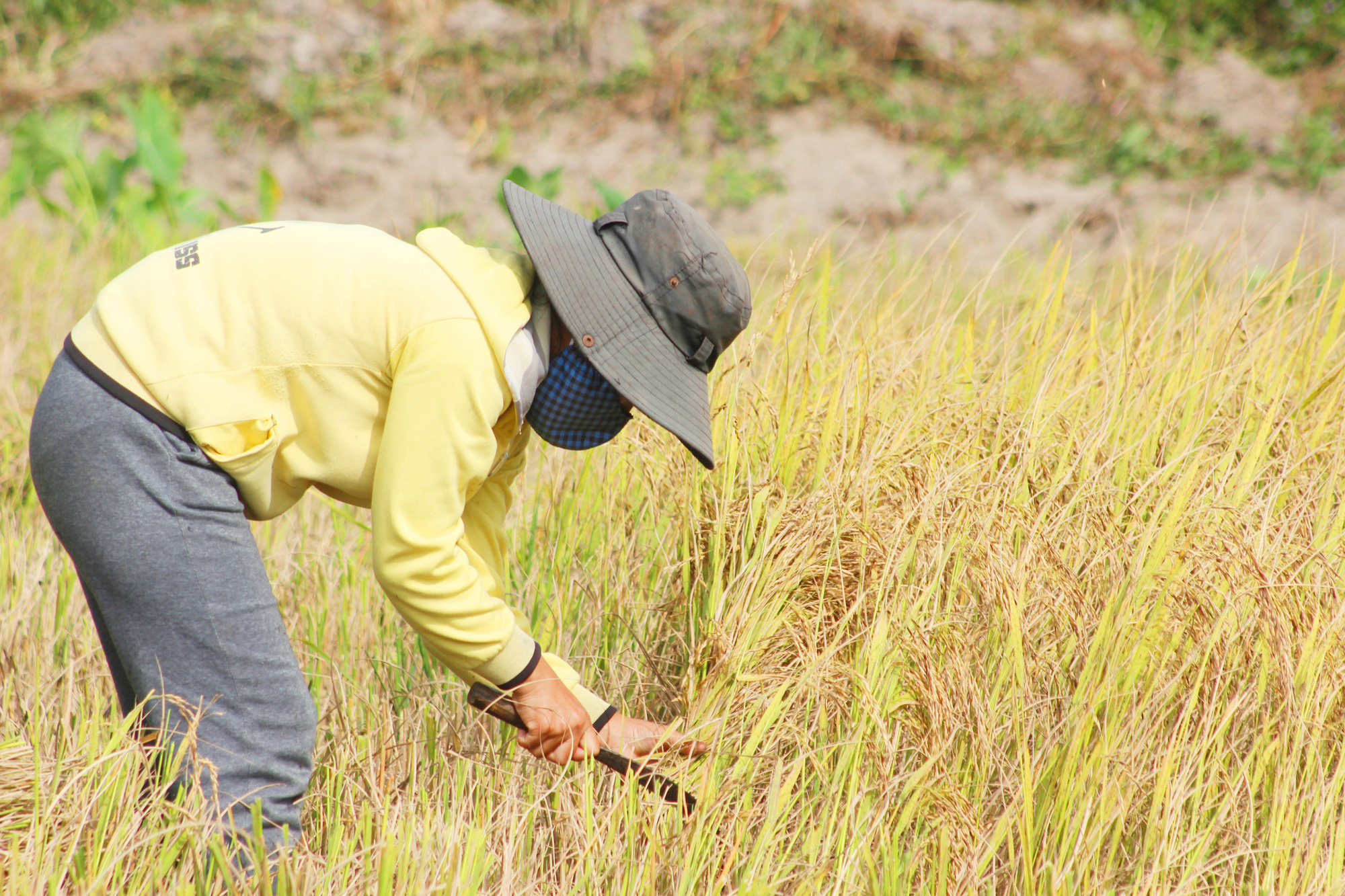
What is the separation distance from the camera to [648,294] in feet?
4.78

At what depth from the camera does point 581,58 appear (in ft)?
20.1

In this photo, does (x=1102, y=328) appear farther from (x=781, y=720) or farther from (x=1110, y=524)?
(x=781, y=720)

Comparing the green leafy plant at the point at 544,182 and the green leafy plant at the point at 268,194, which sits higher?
the green leafy plant at the point at 544,182

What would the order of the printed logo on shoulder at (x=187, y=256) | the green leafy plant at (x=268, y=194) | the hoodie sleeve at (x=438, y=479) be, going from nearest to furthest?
the hoodie sleeve at (x=438, y=479) < the printed logo on shoulder at (x=187, y=256) < the green leafy plant at (x=268, y=194)

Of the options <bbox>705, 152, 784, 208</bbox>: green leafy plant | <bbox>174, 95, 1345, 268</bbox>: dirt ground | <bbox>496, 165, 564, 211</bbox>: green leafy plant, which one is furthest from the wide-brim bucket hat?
<bbox>705, 152, 784, 208</bbox>: green leafy plant

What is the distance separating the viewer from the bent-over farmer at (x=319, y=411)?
1.37m

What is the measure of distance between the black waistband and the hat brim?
536mm

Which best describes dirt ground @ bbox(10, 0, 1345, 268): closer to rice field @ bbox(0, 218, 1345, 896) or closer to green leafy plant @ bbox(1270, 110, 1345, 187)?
green leafy plant @ bbox(1270, 110, 1345, 187)

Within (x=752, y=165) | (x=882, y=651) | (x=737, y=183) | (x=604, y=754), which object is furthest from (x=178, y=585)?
(x=752, y=165)

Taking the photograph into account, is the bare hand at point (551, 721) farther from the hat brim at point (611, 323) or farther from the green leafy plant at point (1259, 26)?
the green leafy plant at point (1259, 26)

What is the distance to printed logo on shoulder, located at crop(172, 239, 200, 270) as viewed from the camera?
1440 millimetres

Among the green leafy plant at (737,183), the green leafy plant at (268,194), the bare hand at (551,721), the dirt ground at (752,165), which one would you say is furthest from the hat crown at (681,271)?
the green leafy plant at (737,183)

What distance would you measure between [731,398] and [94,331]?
3.31ft

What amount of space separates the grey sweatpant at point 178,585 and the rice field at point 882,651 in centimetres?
10
